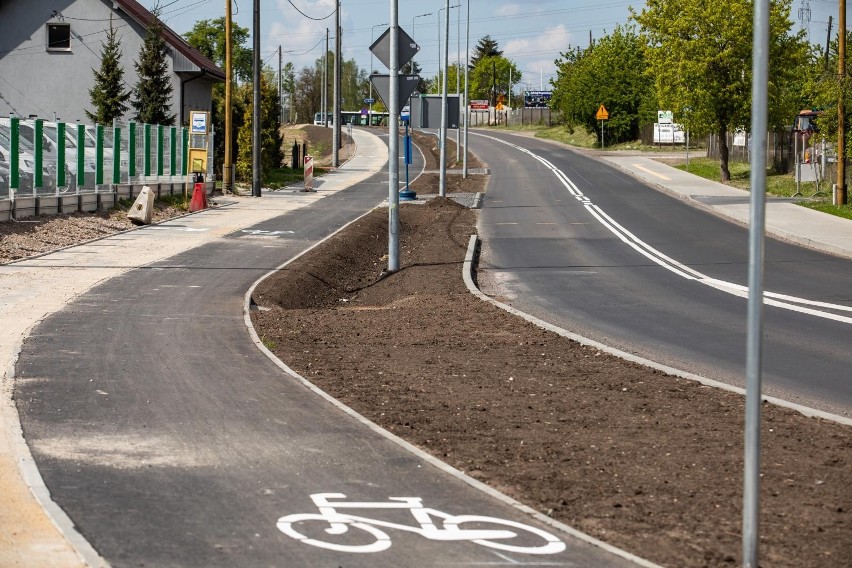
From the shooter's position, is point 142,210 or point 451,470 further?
point 142,210

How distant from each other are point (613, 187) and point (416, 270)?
27.2m

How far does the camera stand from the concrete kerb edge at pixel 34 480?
576cm

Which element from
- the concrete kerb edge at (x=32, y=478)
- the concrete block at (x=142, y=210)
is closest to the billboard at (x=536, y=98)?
the concrete block at (x=142, y=210)

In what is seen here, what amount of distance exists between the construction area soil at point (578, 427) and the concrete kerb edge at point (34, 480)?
258 cm

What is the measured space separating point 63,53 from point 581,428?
48321 millimetres

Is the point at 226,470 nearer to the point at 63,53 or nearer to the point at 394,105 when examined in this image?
the point at 394,105

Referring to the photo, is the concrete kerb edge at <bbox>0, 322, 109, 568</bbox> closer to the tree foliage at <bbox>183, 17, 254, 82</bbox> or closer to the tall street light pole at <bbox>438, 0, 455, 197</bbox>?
the tall street light pole at <bbox>438, 0, 455, 197</bbox>

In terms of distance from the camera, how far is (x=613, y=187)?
46.4m

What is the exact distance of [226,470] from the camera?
755 cm

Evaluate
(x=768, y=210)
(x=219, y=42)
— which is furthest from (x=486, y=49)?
(x=768, y=210)

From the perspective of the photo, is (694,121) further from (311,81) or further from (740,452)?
(311,81)

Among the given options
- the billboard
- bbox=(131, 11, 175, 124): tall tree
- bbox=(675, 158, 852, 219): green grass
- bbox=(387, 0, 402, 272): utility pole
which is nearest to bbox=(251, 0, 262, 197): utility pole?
bbox=(131, 11, 175, 124): tall tree

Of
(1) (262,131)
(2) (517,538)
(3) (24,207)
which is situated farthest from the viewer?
(1) (262,131)

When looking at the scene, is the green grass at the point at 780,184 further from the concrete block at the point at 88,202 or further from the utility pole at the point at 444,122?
the concrete block at the point at 88,202
